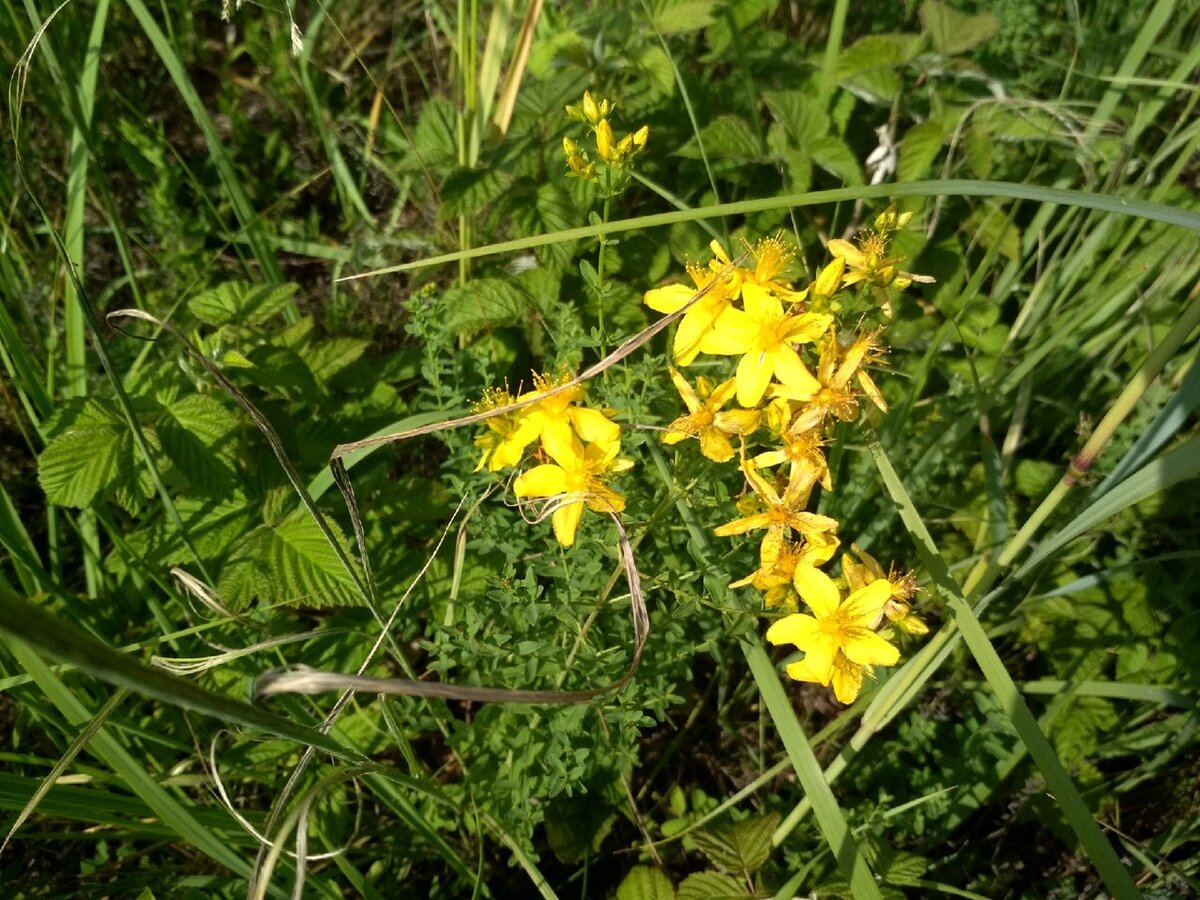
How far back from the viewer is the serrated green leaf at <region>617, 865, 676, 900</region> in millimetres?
1684

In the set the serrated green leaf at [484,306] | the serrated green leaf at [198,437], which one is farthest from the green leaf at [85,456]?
the serrated green leaf at [484,306]

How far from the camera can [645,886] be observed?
1703 millimetres

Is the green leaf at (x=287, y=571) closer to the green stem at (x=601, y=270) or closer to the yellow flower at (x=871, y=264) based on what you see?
the green stem at (x=601, y=270)

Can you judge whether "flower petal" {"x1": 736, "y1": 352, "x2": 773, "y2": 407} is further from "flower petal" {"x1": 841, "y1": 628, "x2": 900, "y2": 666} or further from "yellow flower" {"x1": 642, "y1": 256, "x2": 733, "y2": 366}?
"flower petal" {"x1": 841, "y1": 628, "x2": 900, "y2": 666}

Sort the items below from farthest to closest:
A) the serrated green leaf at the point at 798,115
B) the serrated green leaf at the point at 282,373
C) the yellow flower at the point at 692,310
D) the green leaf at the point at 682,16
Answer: the serrated green leaf at the point at 798,115 → the green leaf at the point at 682,16 → the serrated green leaf at the point at 282,373 → the yellow flower at the point at 692,310

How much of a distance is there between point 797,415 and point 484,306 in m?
0.84

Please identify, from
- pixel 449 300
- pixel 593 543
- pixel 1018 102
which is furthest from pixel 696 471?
pixel 1018 102

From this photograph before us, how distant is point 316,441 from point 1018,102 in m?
1.70

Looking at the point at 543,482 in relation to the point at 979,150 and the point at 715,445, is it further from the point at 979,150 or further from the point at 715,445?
the point at 979,150

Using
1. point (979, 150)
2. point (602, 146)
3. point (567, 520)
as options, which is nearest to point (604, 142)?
point (602, 146)

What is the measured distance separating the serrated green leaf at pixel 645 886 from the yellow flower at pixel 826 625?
24.0 inches

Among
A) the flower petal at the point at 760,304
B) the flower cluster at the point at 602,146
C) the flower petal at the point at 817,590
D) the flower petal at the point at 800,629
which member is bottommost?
the flower petal at the point at 800,629

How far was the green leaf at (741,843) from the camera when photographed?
161 cm

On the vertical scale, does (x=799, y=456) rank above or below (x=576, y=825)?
above
